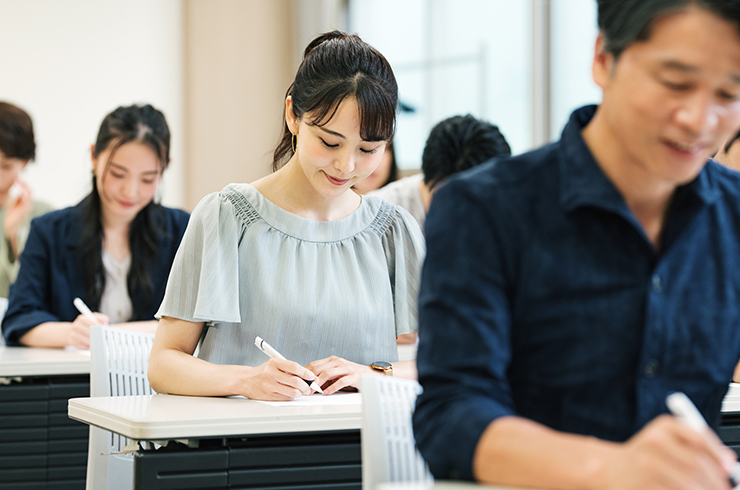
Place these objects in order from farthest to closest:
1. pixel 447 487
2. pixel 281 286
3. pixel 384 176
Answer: pixel 384 176 < pixel 281 286 < pixel 447 487

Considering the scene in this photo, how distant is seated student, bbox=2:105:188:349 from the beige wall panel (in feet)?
10.4

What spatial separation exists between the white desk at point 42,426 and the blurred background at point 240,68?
2.12 m

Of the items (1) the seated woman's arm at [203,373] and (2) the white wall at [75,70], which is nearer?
(1) the seated woman's arm at [203,373]

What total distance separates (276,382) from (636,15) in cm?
94

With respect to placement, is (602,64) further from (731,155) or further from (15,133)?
(15,133)

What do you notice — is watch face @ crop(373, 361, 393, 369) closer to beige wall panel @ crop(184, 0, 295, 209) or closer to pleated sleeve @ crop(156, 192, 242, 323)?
pleated sleeve @ crop(156, 192, 242, 323)

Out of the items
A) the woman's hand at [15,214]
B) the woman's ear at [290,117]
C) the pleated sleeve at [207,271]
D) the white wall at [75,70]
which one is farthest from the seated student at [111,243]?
the white wall at [75,70]

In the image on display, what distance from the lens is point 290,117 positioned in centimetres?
186

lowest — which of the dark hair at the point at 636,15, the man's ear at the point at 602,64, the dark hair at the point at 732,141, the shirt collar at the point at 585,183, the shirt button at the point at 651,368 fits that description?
the shirt button at the point at 651,368

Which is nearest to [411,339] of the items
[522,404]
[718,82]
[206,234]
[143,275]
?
[206,234]

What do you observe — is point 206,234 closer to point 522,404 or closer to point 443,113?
point 522,404

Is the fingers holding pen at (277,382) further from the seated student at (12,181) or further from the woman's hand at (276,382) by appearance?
the seated student at (12,181)

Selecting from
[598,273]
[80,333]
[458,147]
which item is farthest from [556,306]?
[80,333]

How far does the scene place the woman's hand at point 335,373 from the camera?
62.2 inches
